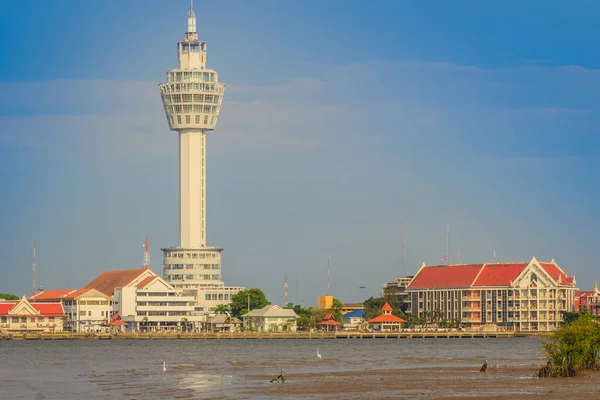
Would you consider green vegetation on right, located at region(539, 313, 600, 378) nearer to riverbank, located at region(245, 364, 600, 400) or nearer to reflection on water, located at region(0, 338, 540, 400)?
riverbank, located at region(245, 364, 600, 400)

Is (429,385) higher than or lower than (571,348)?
lower

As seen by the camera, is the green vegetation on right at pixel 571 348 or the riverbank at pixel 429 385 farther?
the green vegetation on right at pixel 571 348

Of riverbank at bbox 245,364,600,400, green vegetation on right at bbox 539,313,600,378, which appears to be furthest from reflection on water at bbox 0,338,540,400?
green vegetation on right at bbox 539,313,600,378

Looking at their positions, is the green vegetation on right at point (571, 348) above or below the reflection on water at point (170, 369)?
above

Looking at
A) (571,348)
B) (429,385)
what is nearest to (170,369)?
(429,385)

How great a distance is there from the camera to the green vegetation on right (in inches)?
3228

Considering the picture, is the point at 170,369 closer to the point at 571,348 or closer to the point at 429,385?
the point at 429,385

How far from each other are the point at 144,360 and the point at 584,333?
5654cm

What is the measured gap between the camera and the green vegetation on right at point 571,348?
82.0 meters

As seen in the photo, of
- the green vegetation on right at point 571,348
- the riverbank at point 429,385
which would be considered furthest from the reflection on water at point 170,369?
the green vegetation on right at point 571,348

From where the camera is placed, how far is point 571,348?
83438 mm

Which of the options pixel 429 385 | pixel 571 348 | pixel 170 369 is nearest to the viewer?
Result: pixel 571 348

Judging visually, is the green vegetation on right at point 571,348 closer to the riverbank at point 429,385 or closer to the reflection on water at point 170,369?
the riverbank at point 429,385

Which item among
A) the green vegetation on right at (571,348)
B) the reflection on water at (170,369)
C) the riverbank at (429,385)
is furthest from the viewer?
the green vegetation on right at (571,348)
